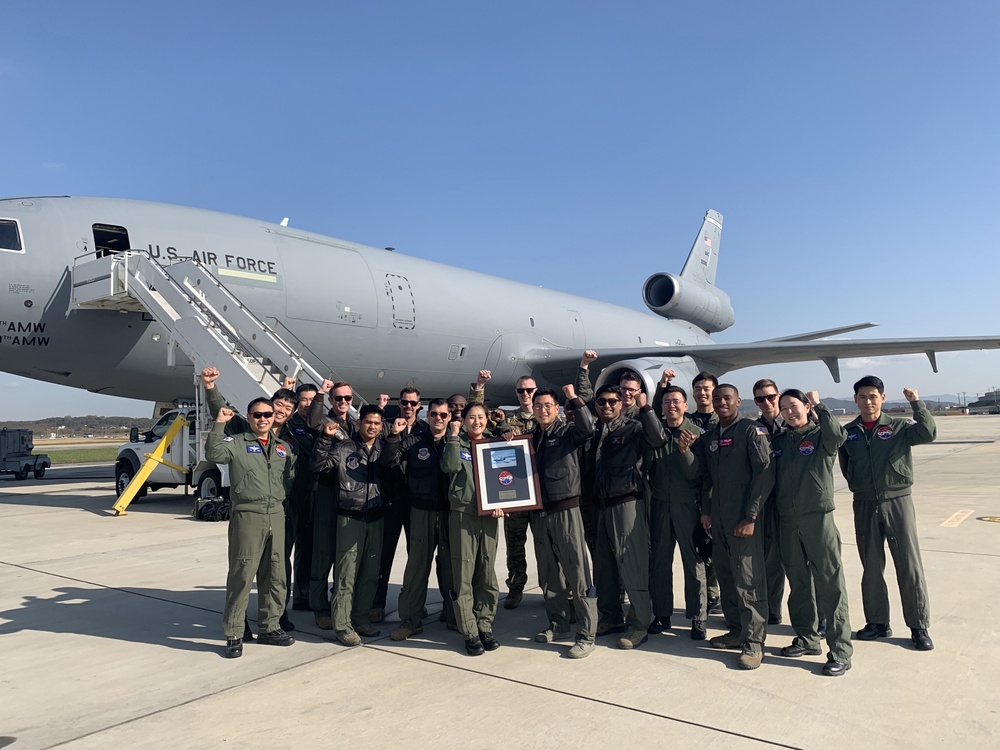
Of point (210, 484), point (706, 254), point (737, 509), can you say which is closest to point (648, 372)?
point (210, 484)

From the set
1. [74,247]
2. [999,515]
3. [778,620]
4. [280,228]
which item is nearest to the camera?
[778,620]

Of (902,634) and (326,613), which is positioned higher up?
(326,613)

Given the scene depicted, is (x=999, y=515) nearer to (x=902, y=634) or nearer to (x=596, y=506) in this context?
(x=902, y=634)

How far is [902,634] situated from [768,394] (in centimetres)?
182

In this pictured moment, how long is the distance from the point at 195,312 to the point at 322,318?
292 cm

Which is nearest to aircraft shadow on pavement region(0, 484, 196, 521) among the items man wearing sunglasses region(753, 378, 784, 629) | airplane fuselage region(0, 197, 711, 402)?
airplane fuselage region(0, 197, 711, 402)

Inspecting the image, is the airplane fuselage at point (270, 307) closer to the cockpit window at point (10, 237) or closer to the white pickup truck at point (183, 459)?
the cockpit window at point (10, 237)

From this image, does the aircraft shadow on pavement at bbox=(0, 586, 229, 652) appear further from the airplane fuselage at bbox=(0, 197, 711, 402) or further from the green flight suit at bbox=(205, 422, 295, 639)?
the airplane fuselage at bbox=(0, 197, 711, 402)

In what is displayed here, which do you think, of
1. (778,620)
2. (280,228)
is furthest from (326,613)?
(280,228)

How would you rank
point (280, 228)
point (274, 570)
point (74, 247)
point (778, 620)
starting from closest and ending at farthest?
point (274, 570) → point (778, 620) → point (74, 247) → point (280, 228)

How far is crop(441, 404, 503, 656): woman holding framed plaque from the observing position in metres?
4.53

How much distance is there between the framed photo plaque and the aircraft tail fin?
20.7m

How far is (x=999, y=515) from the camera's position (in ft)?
29.1

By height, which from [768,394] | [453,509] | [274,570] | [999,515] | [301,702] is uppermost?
[768,394]
